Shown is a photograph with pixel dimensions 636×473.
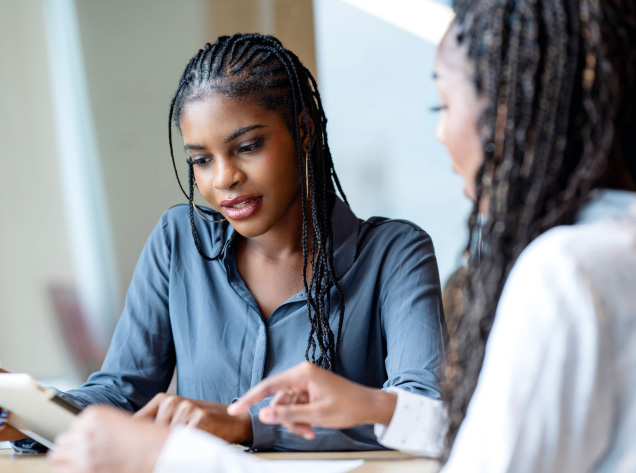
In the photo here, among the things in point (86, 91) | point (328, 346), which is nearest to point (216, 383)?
point (328, 346)

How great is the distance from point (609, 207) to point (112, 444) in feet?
1.76

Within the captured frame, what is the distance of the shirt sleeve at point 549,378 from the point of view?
1.89ft

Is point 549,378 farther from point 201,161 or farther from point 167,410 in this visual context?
point 201,161

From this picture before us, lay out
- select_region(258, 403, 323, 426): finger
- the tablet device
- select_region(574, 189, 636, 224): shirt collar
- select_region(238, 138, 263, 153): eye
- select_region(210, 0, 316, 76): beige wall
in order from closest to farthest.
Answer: select_region(574, 189, 636, 224): shirt collar, select_region(258, 403, 323, 426): finger, the tablet device, select_region(238, 138, 263, 153): eye, select_region(210, 0, 316, 76): beige wall

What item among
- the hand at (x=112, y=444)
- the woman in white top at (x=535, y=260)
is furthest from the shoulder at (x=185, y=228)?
the hand at (x=112, y=444)

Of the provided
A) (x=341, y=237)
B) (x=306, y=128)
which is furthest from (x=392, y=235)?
(x=306, y=128)

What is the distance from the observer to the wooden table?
103 cm

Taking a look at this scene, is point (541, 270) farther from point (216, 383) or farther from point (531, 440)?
point (216, 383)

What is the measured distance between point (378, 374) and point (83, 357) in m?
1.27

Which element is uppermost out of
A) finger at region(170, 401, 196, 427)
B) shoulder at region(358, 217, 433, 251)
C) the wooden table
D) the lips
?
the lips

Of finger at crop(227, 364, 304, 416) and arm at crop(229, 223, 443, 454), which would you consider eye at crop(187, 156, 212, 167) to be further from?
finger at crop(227, 364, 304, 416)

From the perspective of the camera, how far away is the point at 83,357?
2.32m

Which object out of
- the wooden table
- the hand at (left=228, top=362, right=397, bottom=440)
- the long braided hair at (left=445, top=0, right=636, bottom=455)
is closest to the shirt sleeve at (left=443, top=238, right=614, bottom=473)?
the long braided hair at (left=445, top=0, right=636, bottom=455)

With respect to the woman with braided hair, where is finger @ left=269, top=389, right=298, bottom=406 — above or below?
below
